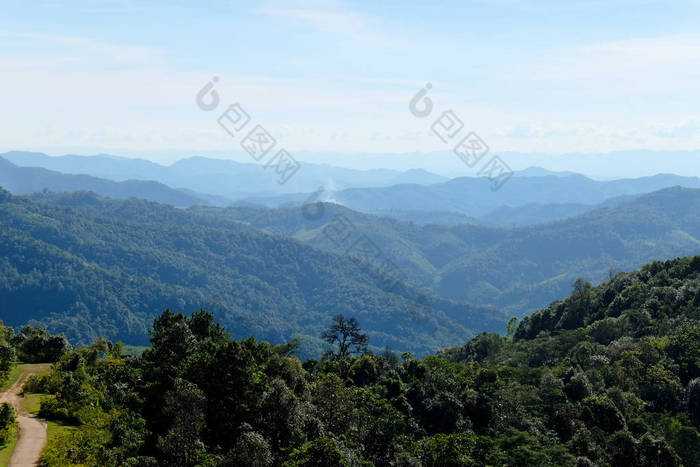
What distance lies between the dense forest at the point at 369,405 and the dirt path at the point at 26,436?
1.54 m

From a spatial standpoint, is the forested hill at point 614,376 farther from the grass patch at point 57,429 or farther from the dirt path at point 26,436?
the dirt path at point 26,436

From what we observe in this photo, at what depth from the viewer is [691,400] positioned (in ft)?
171

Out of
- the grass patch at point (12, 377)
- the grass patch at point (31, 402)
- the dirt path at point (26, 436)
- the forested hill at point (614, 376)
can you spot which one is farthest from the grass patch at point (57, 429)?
the forested hill at point (614, 376)

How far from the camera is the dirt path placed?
98.7 feet

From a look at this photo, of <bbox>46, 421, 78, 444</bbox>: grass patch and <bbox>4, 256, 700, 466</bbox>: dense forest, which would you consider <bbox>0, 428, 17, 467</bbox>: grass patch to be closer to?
<bbox>46, 421, 78, 444</bbox>: grass patch

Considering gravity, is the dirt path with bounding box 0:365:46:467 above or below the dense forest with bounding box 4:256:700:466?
below

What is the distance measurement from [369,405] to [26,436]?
70.0 feet

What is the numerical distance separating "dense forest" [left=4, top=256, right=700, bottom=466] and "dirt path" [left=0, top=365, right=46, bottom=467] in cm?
154

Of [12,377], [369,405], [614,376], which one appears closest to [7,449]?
[12,377]

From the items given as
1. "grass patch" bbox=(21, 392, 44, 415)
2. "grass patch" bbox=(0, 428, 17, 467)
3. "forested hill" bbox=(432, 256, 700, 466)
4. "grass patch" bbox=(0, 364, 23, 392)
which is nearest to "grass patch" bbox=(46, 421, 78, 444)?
"grass patch" bbox=(0, 428, 17, 467)

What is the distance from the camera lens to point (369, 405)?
40.6 m

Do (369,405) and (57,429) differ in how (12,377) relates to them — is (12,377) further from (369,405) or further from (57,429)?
(369,405)

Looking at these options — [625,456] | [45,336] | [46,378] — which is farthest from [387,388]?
[45,336]

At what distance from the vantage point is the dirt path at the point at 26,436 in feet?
98.7
